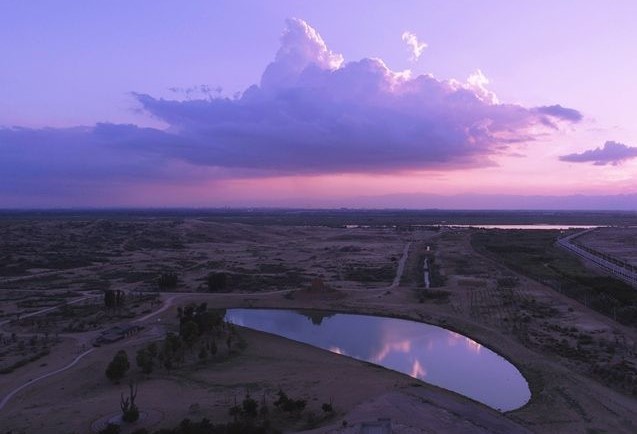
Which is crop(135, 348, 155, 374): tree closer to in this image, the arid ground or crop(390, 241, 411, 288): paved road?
the arid ground

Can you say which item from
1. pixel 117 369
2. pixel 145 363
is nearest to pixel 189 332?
pixel 145 363

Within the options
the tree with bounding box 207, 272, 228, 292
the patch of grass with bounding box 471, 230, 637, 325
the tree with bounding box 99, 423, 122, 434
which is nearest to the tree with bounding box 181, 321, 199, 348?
Answer: the tree with bounding box 99, 423, 122, 434

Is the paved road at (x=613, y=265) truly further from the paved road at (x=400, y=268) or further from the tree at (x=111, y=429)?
the tree at (x=111, y=429)

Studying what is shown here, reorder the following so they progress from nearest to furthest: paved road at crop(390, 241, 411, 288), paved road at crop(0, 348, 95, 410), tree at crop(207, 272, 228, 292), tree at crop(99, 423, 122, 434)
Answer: tree at crop(99, 423, 122, 434) < paved road at crop(0, 348, 95, 410) < tree at crop(207, 272, 228, 292) < paved road at crop(390, 241, 411, 288)

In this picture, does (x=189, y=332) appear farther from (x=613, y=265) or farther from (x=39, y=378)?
(x=613, y=265)

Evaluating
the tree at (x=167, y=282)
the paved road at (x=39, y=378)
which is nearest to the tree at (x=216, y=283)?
the tree at (x=167, y=282)

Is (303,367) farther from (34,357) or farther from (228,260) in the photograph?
(228,260)

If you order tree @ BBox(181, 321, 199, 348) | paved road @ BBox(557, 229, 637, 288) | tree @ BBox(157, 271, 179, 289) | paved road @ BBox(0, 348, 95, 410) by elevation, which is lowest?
paved road @ BBox(0, 348, 95, 410)
